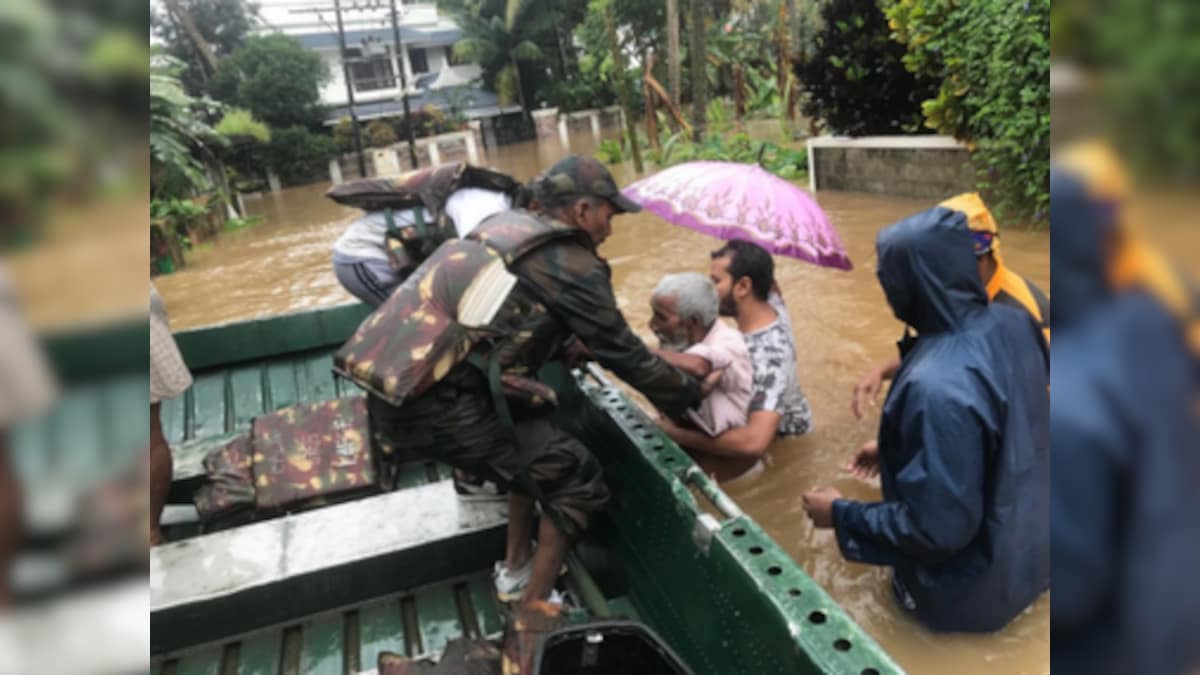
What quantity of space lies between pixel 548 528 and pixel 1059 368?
7.55 feet

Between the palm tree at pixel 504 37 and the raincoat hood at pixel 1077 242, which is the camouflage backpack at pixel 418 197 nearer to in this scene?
the raincoat hood at pixel 1077 242

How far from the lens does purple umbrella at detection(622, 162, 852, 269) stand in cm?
328

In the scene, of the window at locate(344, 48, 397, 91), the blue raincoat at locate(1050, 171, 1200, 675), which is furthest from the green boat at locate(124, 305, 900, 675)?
the window at locate(344, 48, 397, 91)

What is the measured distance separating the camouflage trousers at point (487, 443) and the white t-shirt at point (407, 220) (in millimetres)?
1022

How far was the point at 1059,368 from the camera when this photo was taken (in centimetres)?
39

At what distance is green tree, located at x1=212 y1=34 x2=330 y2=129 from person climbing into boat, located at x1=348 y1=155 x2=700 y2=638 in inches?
967

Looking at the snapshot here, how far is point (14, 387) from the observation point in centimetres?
35

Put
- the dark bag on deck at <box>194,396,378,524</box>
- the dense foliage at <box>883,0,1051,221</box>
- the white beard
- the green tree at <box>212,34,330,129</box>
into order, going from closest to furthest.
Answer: the white beard
the dark bag on deck at <box>194,396,378,524</box>
the dense foliage at <box>883,0,1051,221</box>
the green tree at <box>212,34,330,129</box>

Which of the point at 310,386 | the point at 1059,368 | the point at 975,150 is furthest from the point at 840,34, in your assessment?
the point at 1059,368

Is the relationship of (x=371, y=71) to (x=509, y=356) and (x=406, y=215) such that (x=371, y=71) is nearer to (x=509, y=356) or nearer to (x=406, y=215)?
(x=406, y=215)

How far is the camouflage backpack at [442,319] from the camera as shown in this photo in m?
2.31

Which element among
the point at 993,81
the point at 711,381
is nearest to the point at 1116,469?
the point at 711,381

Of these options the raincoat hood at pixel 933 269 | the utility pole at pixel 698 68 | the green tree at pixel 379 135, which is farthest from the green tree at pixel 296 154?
the raincoat hood at pixel 933 269

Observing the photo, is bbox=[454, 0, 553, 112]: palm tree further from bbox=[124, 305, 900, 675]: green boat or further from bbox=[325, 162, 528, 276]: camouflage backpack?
bbox=[124, 305, 900, 675]: green boat
